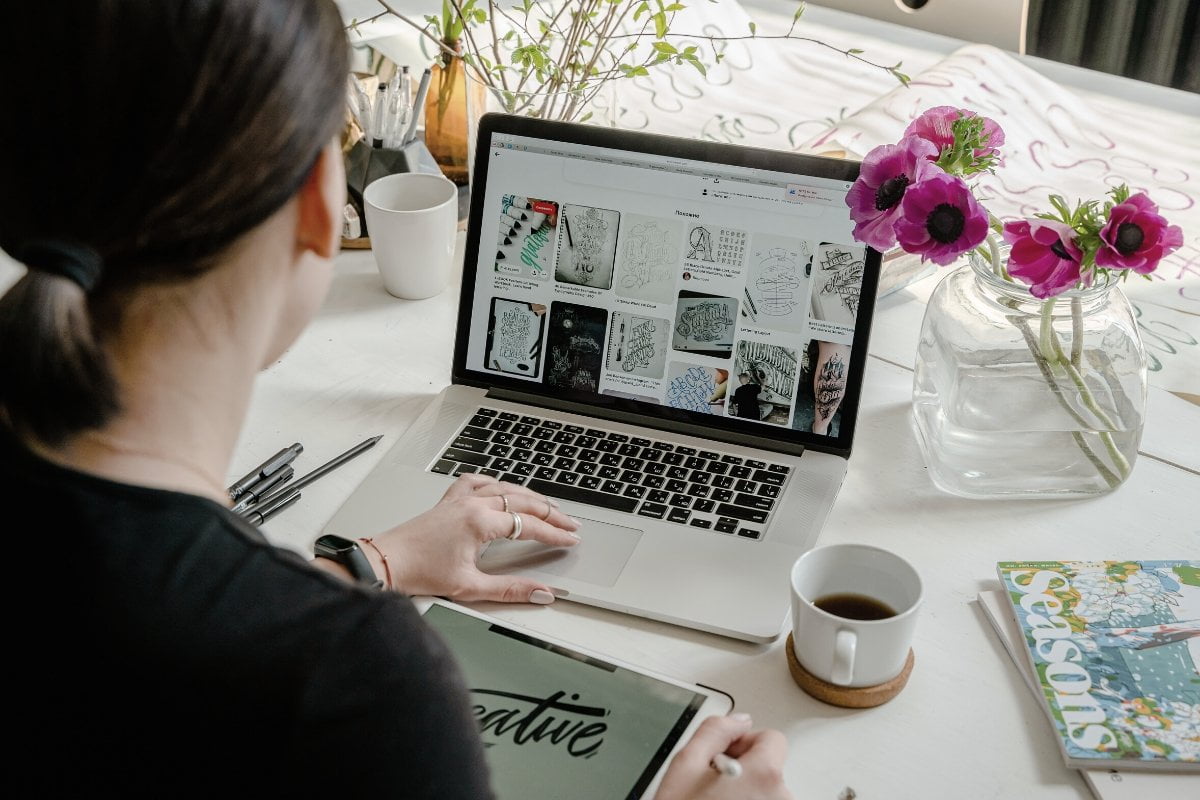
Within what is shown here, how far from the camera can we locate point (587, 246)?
1.06 meters

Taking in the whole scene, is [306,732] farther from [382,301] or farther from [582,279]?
[382,301]

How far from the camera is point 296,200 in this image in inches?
22.1

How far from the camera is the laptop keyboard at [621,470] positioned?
3.19ft

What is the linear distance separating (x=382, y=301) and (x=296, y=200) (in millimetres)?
773

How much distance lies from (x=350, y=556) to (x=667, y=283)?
380 millimetres

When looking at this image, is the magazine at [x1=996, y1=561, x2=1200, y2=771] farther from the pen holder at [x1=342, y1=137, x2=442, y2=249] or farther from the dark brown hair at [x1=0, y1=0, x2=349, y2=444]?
the pen holder at [x1=342, y1=137, x2=442, y2=249]

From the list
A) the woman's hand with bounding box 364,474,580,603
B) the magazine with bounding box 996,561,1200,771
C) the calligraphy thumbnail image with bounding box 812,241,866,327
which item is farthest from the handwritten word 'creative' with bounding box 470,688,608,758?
the calligraphy thumbnail image with bounding box 812,241,866,327

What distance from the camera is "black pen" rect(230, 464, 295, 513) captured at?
980 mm

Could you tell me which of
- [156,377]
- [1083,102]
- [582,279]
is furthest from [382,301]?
[1083,102]

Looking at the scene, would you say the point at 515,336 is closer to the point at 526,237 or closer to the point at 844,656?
the point at 526,237

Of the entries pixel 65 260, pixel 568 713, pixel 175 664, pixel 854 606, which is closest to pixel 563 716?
pixel 568 713

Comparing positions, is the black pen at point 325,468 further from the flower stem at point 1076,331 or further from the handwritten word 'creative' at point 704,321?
the flower stem at point 1076,331

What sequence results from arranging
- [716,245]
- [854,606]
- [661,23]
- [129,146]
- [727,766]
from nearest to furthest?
[129,146] → [727,766] → [854,606] → [716,245] → [661,23]

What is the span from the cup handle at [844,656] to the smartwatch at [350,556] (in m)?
0.34
